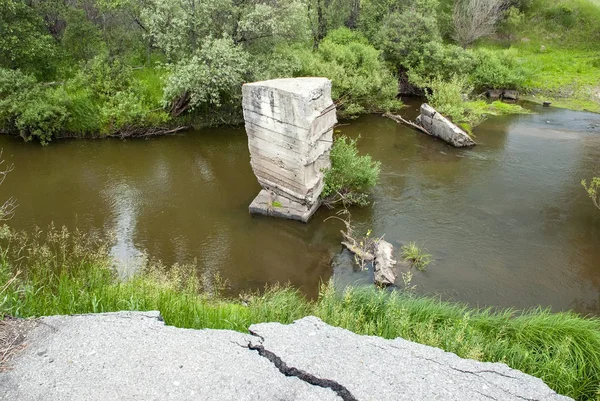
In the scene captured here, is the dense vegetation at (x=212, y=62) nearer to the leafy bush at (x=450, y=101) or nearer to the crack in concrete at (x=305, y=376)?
the leafy bush at (x=450, y=101)

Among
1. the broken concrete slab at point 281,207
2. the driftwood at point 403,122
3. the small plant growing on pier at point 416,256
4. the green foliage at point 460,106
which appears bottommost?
the small plant growing on pier at point 416,256

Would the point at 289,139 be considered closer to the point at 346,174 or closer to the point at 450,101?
the point at 346,174

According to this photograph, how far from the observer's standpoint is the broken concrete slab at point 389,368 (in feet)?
14.5

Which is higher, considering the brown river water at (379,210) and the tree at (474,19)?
the tree at (474,19)

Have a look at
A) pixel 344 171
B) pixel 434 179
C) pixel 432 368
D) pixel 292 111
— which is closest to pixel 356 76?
pixel 434 179

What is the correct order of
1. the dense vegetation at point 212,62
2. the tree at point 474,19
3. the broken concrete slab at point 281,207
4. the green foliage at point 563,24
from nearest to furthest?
the broken concrete slab at point 281,207
the dense vegetation at point 212,62
the tree at point 474,19
the green foliage at point 563,24

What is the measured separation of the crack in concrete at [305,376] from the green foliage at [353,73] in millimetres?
15926

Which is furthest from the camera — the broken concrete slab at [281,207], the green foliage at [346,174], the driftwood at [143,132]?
the driftwood at [143,132]

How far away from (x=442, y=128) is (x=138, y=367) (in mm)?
16920

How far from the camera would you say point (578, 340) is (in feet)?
22.0

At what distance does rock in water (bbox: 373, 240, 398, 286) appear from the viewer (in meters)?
10.8

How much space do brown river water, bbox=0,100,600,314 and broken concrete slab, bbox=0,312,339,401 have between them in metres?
5.76

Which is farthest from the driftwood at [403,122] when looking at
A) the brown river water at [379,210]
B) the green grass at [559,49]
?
the green grass at [559,49]

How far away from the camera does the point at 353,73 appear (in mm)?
20766
